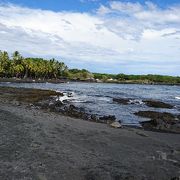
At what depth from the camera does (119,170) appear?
14.9 m

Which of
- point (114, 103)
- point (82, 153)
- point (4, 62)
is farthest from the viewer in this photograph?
point (4, 62)

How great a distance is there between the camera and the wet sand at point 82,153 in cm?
1401

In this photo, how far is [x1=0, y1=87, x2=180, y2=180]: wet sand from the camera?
46.0 feet

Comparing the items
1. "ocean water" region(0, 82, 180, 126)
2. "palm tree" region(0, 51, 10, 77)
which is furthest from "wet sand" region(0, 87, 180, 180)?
"palm tree" region(0, 51, 10, 77)

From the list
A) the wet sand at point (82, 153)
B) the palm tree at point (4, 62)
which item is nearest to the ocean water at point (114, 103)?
the wet sand at point (82, 153)

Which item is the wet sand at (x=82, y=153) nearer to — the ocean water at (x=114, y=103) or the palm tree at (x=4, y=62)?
the ocean water at (x=114, y=103)

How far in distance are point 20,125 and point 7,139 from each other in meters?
5.35

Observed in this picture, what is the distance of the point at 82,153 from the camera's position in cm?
1747

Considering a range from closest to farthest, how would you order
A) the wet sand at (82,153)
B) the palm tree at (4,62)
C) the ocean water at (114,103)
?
1. the wet sand at (82,153)
2. the ocean water at (114,103)
3. the palm tree at (4,62)

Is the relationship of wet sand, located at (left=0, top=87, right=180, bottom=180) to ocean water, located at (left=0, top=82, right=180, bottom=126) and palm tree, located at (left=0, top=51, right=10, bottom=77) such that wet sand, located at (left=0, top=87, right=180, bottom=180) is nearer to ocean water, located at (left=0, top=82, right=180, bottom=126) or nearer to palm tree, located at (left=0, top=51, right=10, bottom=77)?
ocean water, located at (left=0, top=82, right=180, bottom=126)

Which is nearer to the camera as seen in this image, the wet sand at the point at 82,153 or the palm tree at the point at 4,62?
the wet sand at the point at 82,153

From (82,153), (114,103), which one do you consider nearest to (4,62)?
(114,103)

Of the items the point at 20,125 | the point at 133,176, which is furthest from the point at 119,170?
the point at 20,125

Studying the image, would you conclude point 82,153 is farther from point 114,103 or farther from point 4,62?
point 4,62
